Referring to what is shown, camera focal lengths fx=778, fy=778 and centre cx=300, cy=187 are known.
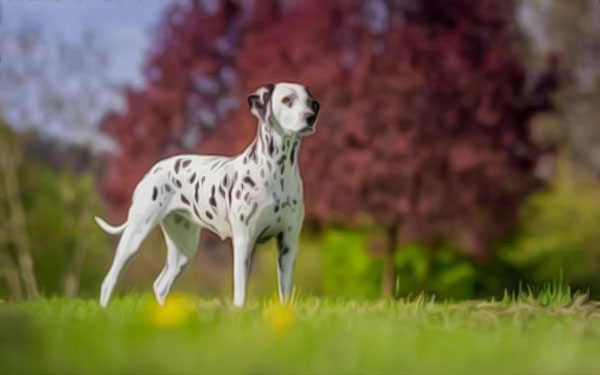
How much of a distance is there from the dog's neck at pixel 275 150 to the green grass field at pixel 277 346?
1.09 m

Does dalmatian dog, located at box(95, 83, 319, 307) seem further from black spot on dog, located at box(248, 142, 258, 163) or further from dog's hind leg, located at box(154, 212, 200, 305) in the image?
dog's hind leg, located at box(154, 212, 200, 305)

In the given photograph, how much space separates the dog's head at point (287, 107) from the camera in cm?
306

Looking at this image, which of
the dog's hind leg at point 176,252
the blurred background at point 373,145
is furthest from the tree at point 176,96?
the dog's hind leg at point 176,252

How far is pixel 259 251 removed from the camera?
8633 millimetres

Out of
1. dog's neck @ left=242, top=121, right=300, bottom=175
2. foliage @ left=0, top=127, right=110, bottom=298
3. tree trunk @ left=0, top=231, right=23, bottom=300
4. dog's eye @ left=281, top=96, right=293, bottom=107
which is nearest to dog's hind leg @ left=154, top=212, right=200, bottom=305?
dog's neck @ left=242, top=121, right=300, bottom=175

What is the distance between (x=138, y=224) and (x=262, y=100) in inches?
34.6

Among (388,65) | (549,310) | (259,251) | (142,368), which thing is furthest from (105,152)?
(142,368)

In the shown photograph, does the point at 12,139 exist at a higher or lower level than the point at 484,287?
higher

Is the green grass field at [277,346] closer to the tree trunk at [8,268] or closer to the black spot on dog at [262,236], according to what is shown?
the black spot on dog at [262,236]

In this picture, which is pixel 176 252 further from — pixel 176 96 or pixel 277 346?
pixel 176 96

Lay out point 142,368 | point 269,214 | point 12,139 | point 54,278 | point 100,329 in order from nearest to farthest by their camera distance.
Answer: point 142,368
point 100,329
point 269,214
point 12,139
point 54,278

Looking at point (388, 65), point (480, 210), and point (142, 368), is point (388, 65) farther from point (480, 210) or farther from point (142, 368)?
point (142, 368)

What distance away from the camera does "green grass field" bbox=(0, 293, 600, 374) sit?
1.49 metres

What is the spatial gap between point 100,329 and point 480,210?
247 inches
